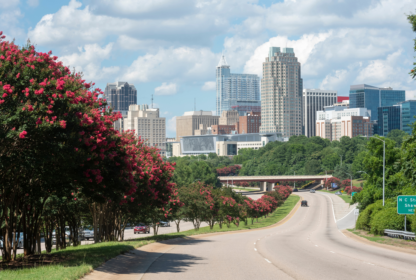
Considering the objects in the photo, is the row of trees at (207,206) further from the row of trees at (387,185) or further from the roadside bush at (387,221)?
the roadside bush at (387,221)

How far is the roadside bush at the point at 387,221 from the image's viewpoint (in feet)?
124

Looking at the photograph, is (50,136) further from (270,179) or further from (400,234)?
(270,179)

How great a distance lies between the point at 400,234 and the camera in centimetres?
3503

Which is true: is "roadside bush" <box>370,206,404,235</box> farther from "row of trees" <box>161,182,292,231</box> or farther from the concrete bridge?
the concrete bridge

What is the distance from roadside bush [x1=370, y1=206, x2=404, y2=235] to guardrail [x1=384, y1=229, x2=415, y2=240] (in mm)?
519

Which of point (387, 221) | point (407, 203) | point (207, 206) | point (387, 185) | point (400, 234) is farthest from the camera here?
point (207, 206)

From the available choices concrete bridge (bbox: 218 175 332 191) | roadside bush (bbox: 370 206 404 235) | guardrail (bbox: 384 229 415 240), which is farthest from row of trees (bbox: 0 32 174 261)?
concrete bridge (bbox: 218 175 332 191)

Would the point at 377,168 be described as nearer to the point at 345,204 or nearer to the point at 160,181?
the point at 160,181

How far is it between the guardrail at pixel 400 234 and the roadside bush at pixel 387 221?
20.4 inches

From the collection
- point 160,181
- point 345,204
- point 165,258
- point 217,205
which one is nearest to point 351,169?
point 345,204

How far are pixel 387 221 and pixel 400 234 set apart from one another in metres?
3.60

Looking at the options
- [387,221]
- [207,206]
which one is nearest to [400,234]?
[387,221]

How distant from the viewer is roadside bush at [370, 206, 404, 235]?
37.9m

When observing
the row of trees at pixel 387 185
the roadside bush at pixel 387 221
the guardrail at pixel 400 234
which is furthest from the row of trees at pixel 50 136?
the roadside bush at pixel 387 221
